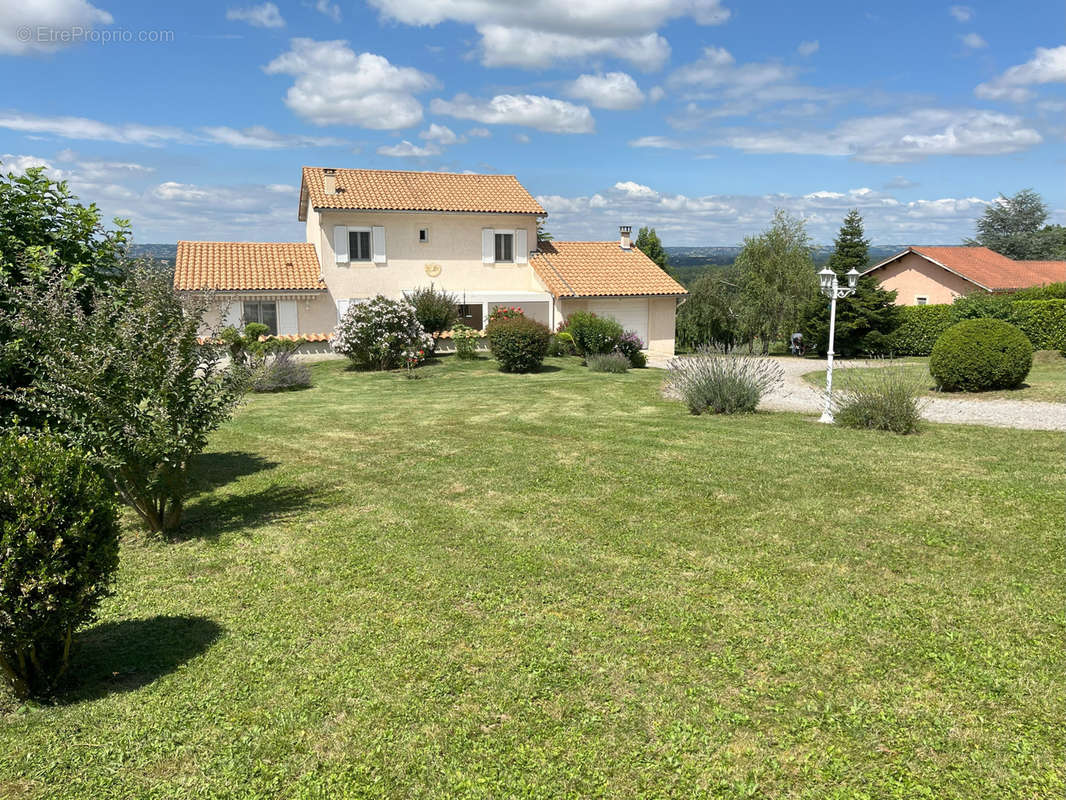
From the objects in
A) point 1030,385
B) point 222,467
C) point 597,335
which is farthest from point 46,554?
point 1030,385

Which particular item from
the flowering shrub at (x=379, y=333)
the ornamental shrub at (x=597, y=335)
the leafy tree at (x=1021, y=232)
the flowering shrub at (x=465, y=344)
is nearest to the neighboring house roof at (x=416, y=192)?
the flowering shrub at (x=465, y=344)

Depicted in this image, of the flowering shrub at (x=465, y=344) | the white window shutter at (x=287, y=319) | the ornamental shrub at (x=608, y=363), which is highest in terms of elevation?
the white window shutter at (x=287, y=319)

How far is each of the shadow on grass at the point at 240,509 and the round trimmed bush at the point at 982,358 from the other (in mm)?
16507

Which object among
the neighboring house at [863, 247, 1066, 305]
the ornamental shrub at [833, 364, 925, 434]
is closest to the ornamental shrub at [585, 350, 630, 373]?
the ornamental shrub at [833, 364, 925, 434]

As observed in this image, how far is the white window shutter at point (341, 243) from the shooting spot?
95.3ft

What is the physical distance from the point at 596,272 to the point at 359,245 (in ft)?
34.5

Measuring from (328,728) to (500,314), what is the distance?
72.1ft

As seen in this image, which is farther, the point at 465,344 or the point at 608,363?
the point at 465,344

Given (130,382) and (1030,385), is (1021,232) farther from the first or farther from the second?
(130,382)

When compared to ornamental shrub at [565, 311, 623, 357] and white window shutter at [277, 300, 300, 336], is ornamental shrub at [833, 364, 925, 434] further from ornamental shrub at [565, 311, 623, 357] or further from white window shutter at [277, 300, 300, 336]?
white window shutter at [277, 300, 300, 336]

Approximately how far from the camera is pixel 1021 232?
70.8 meters

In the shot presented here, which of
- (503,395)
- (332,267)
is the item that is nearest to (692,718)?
(503,395)

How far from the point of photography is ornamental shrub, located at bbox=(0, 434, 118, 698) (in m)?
3.98

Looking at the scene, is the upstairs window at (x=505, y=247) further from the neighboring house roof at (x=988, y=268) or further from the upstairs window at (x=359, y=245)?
the neighboring house roof at (x=988, y=268)
